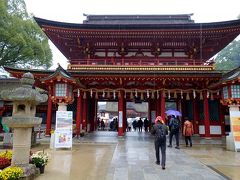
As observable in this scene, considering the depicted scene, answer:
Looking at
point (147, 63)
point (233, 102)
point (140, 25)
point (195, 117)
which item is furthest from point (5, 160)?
point (195, 117)

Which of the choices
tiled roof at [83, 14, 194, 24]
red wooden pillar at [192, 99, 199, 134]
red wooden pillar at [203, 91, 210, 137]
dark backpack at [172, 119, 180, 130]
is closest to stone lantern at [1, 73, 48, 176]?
dark backpack at [172, 119, 180, 130]

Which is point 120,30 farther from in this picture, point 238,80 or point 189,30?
point 238,80

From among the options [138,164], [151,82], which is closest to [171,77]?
[151,82]

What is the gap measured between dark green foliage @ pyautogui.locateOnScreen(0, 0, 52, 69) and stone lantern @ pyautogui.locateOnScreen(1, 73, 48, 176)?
2188 centimetres

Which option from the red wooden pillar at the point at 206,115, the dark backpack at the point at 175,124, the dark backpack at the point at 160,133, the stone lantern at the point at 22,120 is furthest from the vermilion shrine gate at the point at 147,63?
the dark backpack at the point at 160,133

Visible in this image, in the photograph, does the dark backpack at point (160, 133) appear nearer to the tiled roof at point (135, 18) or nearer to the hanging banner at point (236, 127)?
the hanging banner at point (236, 127)

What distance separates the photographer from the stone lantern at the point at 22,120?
284 inches

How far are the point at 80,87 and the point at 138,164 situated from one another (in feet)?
36.0

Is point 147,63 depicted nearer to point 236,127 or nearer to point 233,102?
point 233,102

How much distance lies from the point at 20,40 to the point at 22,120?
22.9m

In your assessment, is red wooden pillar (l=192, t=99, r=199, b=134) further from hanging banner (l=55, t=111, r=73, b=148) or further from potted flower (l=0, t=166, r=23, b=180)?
potted flower (l=0, t=166, r=23, b=180)

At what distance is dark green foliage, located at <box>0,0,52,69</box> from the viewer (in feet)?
87.1

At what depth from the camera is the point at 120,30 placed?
18844 mm

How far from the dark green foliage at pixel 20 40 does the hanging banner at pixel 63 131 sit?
1810 cm
